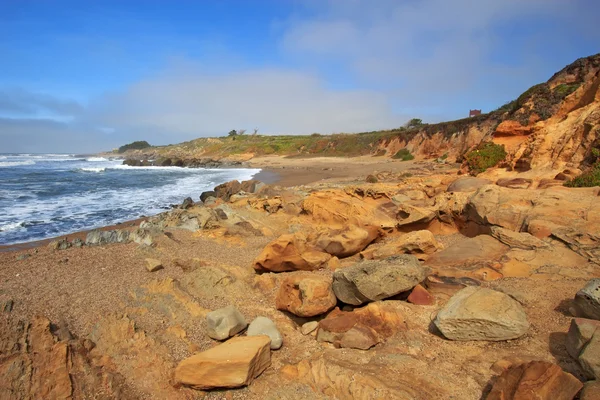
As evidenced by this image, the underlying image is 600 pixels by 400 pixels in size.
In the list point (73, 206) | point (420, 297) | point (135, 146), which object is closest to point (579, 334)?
point (420, 297)

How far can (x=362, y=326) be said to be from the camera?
4.53 meters

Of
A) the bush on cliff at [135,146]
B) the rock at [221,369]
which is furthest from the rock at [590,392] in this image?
the bush on cliff at [135,146]

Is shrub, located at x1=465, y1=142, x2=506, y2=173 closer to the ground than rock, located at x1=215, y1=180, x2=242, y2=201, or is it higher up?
higher up

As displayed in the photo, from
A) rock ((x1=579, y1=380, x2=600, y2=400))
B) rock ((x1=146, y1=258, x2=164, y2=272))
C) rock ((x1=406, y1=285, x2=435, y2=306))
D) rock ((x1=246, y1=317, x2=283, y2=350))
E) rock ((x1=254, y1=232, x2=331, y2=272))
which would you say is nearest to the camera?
rock ((x1=579, y1=380, x2=600, y2=400))

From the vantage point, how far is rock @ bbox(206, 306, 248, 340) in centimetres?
464

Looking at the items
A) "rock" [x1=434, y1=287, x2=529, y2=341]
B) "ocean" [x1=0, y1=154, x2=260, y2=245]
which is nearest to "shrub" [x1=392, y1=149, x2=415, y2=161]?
"ocean" [x1=0, y1=154, x2=260, y2=245]

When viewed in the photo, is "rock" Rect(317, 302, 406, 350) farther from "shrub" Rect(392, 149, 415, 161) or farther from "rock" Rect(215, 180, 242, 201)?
"shrub" Rect(392, 149, 415, 161)

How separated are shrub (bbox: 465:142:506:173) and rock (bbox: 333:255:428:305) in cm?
1007

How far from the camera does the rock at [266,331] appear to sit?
4449mm

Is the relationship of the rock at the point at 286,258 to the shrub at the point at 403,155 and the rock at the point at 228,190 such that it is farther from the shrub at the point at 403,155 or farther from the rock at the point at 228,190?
the shrub at the point at 403,155

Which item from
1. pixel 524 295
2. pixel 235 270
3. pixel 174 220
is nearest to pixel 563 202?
pixel 524 295

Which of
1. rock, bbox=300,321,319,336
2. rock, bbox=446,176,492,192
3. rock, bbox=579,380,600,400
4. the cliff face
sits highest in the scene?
the cliff face

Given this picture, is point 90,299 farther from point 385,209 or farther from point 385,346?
point 385,209

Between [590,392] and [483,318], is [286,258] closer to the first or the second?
[483,318]
